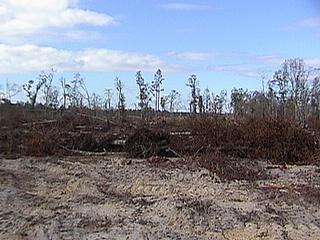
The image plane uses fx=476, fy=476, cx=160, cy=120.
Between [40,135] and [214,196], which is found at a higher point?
[40,135]

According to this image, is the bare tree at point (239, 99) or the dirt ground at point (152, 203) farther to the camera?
the bare tree at point (239, 99)

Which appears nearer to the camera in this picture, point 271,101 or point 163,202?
point 163,202

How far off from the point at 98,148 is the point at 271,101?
15.6m

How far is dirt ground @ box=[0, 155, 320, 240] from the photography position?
6559mm

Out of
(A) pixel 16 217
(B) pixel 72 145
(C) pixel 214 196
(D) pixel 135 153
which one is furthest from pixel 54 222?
(B) pixel 72 145

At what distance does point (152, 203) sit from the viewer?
25.7ft

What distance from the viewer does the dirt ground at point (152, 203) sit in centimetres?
656

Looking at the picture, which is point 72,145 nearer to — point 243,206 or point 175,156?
point 175,156

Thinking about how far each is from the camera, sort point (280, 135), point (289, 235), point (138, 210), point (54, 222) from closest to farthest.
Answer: point (289, 235)
point (54, 222)
point (138, 210)
point (280, 135)

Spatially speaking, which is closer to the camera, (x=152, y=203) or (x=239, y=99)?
(x=152, y=203)

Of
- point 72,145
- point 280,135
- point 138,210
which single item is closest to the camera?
point 138,210

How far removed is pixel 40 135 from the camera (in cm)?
1339

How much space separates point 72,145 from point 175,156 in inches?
118

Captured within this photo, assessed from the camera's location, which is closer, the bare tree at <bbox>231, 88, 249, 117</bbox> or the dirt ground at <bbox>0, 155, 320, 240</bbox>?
the dirt ground at <bbox>0, 155, 320, 240</bbox>
